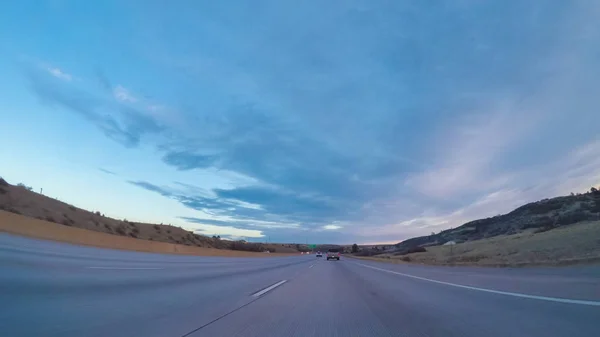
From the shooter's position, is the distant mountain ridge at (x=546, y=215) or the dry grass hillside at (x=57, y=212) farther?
the distant mountain ridge at (x=546, y=215)

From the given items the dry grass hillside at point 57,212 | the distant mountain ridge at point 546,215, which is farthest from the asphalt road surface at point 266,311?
the distant mountain ridge at point 546,215

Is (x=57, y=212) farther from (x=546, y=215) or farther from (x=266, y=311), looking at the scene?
(x=546, y=215)

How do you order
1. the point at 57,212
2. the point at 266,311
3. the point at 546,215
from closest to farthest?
the point at 266,311
the point at 57,212
the point at 546,215

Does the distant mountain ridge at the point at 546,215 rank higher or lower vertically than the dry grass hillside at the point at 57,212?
higher

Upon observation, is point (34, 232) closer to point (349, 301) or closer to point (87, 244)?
point (87, 244)

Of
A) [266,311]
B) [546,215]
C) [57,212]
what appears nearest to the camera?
[266,311]

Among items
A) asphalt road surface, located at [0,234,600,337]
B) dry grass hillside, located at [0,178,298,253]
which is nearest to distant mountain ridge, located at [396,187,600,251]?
asphalt road surface, located at [0,234,600,337]

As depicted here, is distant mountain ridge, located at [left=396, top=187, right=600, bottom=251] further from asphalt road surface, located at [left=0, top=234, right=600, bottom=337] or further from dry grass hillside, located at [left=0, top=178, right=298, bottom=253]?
dry grass hillside, located at [left=0, top=178, right=298, bottom=253]

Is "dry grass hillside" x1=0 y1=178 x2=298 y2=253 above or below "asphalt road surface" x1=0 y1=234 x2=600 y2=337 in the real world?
above

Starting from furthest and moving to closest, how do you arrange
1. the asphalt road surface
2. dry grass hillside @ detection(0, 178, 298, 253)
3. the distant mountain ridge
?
the distant mountain ridge, dry grass hillside @ detection(0, 178, 298, 253), the asphalt road surface

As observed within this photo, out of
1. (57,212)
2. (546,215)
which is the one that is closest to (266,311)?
(57,212)

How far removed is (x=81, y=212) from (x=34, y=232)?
22.7m

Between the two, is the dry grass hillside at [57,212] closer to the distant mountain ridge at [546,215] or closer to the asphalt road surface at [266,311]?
the asphalt road surface at [266,311]

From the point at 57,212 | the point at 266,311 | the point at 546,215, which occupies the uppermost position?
the point at 546,215
